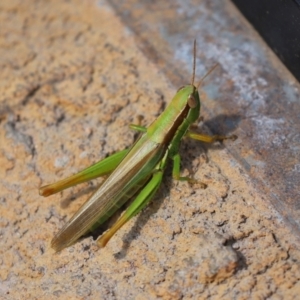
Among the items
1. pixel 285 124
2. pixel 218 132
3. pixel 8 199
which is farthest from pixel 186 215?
pixel 8 199

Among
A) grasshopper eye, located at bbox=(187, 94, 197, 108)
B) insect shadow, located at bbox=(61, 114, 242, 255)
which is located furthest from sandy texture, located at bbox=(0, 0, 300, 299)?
grasshopper eye, located at bbox=(187, 94, 197, 108)

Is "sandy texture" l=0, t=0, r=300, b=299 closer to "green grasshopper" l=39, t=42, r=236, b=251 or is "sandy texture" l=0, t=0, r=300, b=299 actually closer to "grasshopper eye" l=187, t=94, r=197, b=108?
"green grasshopper" l=39, t=42, r=236, b=251

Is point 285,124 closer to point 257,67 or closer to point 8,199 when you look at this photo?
point 257,67

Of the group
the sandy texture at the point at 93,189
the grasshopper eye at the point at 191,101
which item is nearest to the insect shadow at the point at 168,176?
the sandy texture at the point at 93,189

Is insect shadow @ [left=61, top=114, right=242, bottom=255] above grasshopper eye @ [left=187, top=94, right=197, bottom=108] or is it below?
below

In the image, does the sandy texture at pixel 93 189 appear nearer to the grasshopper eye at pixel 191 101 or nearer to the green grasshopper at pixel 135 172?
the green grasshopper at pixel 135 172

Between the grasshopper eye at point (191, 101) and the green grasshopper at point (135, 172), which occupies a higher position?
the grasshopper eye at point (191, 101)

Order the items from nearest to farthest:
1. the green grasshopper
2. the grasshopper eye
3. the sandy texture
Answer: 1. the sandy texture
2. the green grasshopper
3. the grasshopper eye
